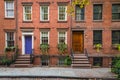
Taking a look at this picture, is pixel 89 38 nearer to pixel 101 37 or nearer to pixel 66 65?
pixel 101 37

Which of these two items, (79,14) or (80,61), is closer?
(80,61)

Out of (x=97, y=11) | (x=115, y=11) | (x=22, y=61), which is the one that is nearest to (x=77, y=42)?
(x=97, y=11)

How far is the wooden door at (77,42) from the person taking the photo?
27797mm

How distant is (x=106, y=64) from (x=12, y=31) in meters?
11.5

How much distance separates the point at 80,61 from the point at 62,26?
4670mm

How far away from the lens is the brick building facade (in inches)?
1073

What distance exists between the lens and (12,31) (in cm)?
2780

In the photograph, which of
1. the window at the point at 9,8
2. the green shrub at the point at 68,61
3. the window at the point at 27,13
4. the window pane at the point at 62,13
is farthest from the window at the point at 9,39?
the green shrub at the point at 68,61

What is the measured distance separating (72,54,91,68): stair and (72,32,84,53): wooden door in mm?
1149

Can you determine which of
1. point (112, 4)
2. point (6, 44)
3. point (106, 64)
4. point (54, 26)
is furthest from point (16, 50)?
point (112, 4)

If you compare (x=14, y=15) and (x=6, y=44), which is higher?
(x=14, y=15)

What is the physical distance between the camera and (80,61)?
2584 centimetres

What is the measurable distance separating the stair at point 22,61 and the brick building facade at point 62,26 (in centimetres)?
107

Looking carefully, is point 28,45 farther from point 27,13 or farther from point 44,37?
point 27,13
